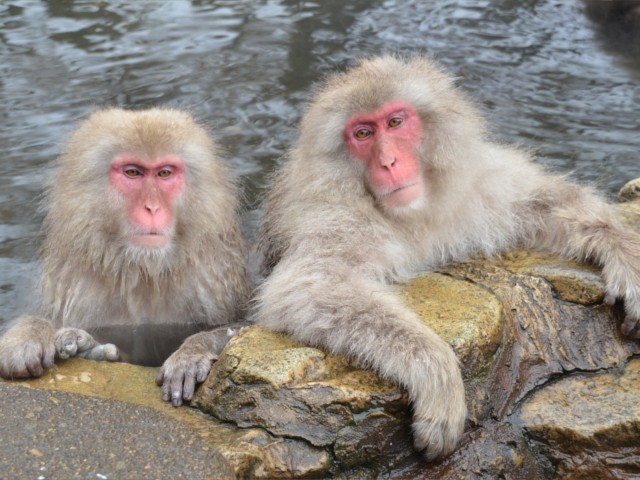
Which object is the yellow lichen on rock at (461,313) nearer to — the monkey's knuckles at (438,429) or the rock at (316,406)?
the monkey's knuckles at (438,429)

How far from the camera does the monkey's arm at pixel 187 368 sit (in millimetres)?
3676

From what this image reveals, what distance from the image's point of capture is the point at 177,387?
12.1 feet

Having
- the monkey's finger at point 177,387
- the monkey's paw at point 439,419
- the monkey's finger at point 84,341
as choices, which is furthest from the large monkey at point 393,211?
the monkey's finger at point 84,341

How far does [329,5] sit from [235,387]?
26.7 ft

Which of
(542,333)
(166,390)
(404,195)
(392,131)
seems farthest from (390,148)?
(166,390)

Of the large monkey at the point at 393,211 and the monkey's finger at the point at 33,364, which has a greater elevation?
the large monkey at the point at 393,211

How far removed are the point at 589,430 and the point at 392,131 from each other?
5.96ft

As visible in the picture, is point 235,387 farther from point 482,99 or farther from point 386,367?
point 482,99

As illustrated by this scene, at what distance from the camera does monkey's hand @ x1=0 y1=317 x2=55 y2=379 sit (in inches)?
146

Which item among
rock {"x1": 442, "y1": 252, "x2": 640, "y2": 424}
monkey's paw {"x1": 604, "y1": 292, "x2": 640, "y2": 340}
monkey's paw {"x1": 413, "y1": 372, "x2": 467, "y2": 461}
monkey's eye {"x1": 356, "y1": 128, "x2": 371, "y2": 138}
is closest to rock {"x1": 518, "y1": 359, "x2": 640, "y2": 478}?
rock {"x1": 442, "y1": 252, "x2": 640, "y2": 424}

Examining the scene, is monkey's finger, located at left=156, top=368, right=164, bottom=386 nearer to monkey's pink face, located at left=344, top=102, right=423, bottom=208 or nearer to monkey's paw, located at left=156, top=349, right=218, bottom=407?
monkey's paw, located at left=156, top=349, right=218, bottom=407

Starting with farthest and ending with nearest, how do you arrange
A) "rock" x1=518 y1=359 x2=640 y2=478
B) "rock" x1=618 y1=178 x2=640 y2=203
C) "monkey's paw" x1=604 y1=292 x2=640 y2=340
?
"rock" x1=618 y1=178 x2=640 y2=203
"monkey's paw" x1=604 y1=292 x2=640 y2=340
"rock" x1=518 y1=359 x2=640 y2=478

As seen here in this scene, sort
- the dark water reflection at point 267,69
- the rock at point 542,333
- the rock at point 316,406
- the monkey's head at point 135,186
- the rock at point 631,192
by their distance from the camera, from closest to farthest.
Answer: the rock at point 316,406 < the rock at point 542,333 < the monkey's head at point 135,186 < the rock at point 631,192 < the dark water reflection at point 267,69

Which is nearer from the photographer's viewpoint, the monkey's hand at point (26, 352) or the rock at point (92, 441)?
the rock at point (92, 441)
